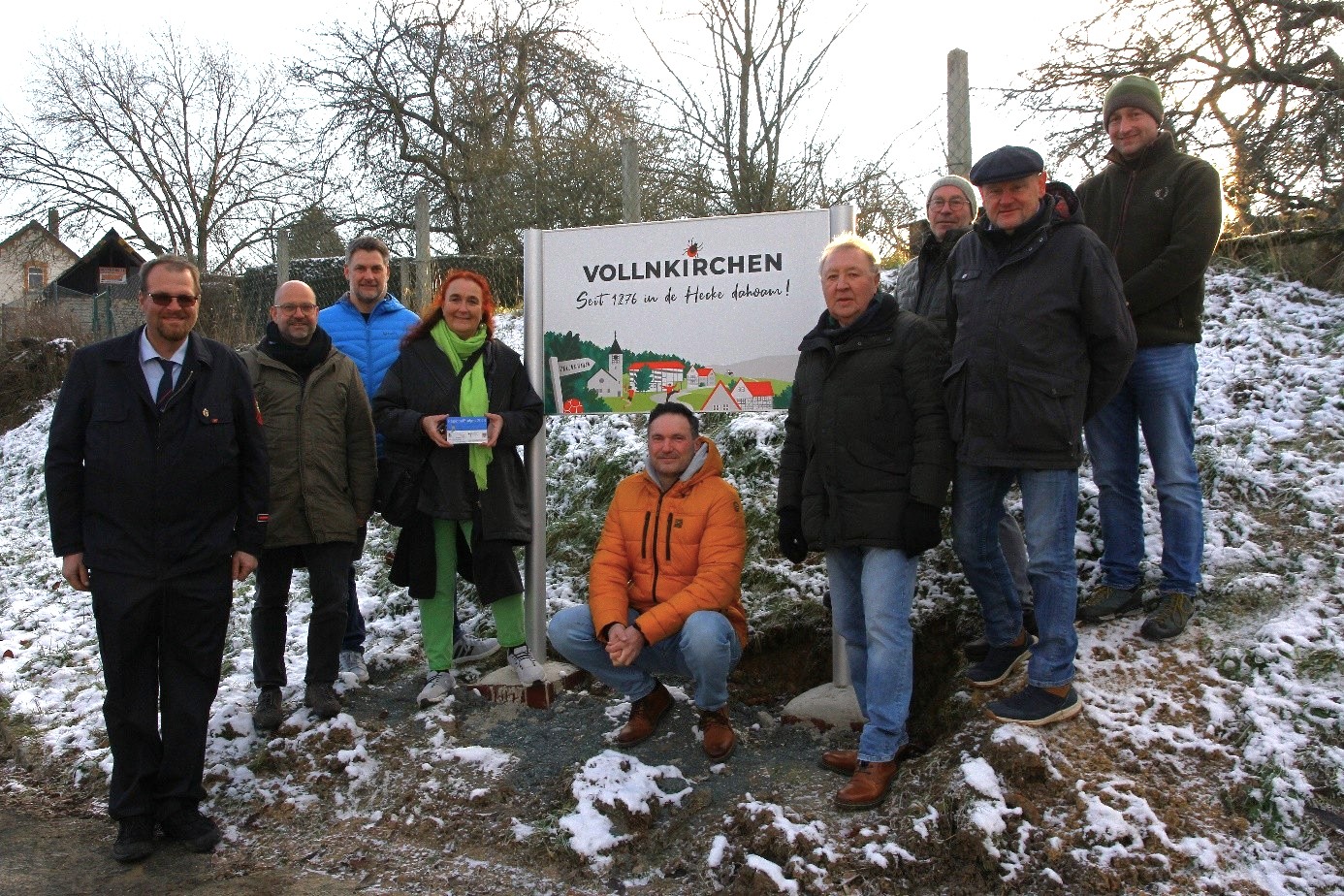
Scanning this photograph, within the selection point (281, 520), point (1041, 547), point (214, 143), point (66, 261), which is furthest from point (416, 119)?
point (66, 261)

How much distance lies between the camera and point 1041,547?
347cm

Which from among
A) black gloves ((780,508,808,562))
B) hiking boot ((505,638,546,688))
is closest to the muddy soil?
hiking boot ((505,638,546,688))

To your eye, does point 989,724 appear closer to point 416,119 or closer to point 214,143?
point 416,119

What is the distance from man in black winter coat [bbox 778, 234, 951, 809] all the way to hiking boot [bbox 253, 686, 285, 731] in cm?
261

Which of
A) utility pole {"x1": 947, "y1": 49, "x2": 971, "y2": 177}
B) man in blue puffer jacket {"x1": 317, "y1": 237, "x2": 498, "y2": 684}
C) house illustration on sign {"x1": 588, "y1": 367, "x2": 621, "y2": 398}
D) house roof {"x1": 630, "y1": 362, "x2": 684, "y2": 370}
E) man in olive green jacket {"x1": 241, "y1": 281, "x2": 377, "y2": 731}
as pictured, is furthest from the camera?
utility pole {"x1": 947, "y1": 49, "x2": 971, "y2": 177}

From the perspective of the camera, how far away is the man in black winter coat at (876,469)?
11.3ft

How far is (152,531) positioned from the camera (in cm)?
354

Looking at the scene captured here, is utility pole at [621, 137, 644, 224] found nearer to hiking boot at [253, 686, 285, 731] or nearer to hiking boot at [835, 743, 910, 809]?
hiking boot at [253, 686, 285, 731]

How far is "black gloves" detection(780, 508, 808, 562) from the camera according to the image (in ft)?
12.6

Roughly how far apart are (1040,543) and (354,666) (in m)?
3.46

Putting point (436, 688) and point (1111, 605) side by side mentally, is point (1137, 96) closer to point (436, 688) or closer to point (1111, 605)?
point (1111, 605)

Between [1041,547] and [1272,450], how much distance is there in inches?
92.3

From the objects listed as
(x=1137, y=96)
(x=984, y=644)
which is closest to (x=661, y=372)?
(x=984, y=644)

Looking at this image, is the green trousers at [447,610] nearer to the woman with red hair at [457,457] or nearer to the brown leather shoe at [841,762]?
the woman with red hair at [457,457]
